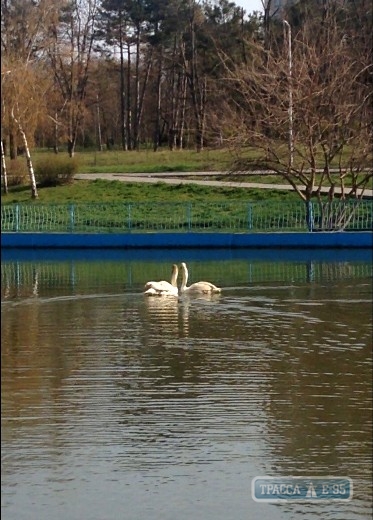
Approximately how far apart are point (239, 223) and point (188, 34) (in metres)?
23.9

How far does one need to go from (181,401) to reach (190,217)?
71.5ft

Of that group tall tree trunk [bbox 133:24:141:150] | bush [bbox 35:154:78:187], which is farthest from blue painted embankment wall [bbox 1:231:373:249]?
tall tree trunk [bbox 133:24:141:150]

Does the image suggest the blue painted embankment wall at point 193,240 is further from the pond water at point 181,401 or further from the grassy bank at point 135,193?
the pond water at point 181,401

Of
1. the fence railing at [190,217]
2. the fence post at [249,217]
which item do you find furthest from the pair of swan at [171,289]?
the fence post at [249,217]

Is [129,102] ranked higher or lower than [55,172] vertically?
higher

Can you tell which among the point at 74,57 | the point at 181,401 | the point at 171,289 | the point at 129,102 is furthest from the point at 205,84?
the point at 181,401

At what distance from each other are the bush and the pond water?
73.2 ft

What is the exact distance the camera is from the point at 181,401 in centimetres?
990

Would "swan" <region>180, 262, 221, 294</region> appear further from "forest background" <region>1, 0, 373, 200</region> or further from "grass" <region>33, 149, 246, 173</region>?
"grass" <region>33, 149, 246, 173</region>

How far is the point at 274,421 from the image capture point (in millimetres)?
9148

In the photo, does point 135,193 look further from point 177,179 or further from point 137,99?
point 137,99

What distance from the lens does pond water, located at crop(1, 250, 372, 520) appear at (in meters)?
7.19

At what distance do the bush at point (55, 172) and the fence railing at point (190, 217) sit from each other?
7766 mm

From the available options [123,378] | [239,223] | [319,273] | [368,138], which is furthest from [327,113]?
[123,378]
